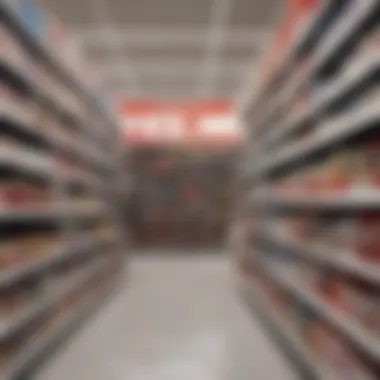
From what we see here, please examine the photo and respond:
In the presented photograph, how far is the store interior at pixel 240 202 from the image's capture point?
2570mm

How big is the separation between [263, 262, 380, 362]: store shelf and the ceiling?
302 cm

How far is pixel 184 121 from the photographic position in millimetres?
10375

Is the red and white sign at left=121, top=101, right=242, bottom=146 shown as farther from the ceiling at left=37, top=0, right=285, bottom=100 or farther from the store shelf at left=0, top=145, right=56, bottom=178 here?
the store shelf at left=0, top=145, right=56, bottom=178

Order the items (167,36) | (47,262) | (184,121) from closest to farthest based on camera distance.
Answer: (47,262), (167,36), (184,121)

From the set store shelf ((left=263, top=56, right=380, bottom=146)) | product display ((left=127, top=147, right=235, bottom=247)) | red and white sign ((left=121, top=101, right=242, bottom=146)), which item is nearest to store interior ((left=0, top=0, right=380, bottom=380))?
store shelf ((left=263, top=56, right=380, bottom=146))

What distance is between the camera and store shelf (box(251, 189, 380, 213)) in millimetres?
2220

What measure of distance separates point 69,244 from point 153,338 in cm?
92

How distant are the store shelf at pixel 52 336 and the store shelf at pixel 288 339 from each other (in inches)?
56.8

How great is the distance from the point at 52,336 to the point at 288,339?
148 cm

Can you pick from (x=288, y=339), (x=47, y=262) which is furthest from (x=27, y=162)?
(x=288, y=339)

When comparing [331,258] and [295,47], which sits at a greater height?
[295,47]

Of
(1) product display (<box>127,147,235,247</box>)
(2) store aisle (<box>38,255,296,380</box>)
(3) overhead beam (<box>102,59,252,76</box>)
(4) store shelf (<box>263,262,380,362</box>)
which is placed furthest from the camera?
(1) product display (<box>127,147,235,247</box>)

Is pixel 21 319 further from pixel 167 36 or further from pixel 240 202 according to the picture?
pixel 240 202

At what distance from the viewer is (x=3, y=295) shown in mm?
2783
